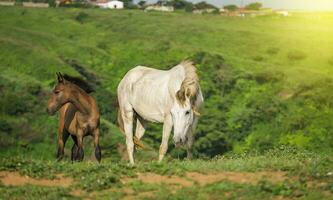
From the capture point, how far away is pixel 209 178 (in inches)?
570

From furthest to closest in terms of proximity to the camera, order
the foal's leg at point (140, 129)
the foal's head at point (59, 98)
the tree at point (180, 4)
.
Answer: the tree at point (180, 4) < the foal's leg at point (140, 129) < the foal's head at point (59, 98)

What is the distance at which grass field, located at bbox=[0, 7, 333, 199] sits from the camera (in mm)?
14109

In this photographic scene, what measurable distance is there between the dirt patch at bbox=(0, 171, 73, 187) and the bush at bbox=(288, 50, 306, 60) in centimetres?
9366

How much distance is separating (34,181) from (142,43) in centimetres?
9363

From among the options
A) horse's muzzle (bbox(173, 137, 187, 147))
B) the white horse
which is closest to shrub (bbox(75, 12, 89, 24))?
the white horse

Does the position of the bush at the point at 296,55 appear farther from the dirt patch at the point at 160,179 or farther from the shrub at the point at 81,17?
the dirt patch at the point at 160,179

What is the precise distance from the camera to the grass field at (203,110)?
14109mm

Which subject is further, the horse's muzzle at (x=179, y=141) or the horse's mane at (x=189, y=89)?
the horse's mane at (x=189, y=89)

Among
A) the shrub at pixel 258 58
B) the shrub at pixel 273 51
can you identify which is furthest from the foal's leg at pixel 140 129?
the shrub at pixel 273 51

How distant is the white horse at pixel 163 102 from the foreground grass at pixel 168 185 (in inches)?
71.0

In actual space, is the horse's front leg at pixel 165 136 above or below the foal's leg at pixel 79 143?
above

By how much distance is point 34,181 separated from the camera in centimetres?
1469

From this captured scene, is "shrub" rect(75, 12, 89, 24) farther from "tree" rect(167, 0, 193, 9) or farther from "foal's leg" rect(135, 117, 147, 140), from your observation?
"foal's leg" rect(135, 117, 147, 140)

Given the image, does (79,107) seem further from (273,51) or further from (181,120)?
(273,51)
